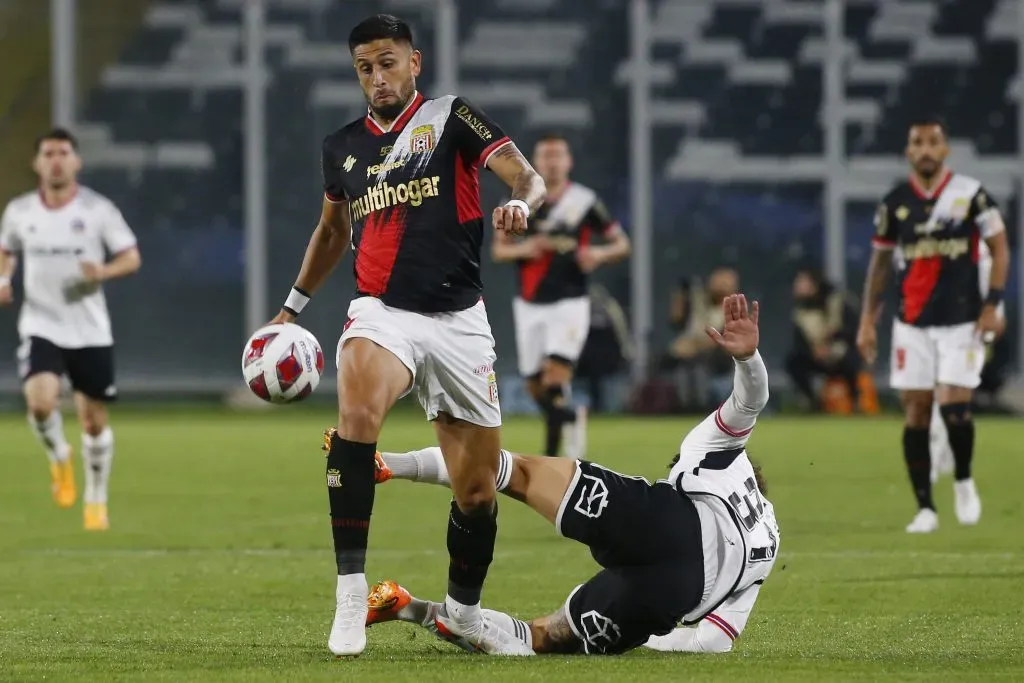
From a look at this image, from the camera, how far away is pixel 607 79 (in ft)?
82.5

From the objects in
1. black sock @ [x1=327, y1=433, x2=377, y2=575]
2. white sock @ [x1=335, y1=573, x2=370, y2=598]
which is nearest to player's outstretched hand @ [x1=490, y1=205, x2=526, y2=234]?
black sock @ [x1=327, y1=433, x2=377, y2=575]

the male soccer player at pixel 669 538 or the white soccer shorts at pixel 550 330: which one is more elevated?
the male soccer player at pixel 669 538

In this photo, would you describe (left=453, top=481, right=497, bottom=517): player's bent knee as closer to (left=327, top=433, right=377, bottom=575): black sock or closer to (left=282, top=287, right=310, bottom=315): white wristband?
(left=327, top=433, right=377, bottom=575): black sock

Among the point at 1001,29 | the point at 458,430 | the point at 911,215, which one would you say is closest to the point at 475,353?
the point at 458,430

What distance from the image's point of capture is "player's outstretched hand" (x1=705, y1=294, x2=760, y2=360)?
590cm

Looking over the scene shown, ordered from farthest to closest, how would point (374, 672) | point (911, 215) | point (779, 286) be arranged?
point (779, 286) < point (911, 215) < point (374, 672)

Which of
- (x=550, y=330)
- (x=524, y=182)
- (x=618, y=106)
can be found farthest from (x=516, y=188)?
(x=618, y=106)

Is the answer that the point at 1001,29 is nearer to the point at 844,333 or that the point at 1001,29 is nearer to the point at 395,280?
the point at 844,333

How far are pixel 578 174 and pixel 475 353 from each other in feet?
61.4

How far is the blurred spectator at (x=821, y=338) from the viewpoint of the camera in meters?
22.0

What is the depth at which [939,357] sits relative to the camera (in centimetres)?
1093

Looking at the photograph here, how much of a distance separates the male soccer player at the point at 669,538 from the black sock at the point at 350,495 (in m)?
0.28

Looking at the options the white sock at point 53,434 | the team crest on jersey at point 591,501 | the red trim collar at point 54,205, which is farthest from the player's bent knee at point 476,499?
the red trim collar at point 54,205

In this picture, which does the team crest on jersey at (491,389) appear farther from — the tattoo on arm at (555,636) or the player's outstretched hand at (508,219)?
the tattoo on arm at (555,636)
